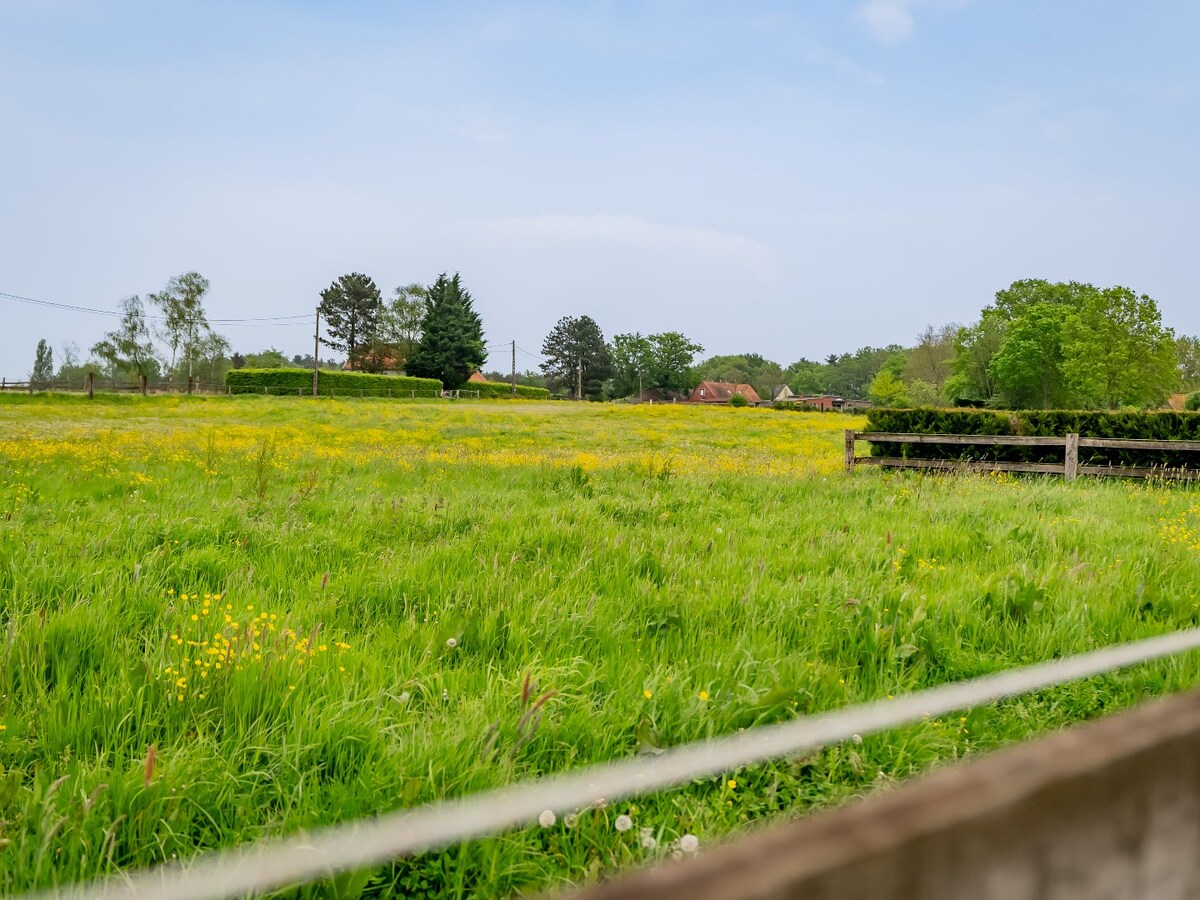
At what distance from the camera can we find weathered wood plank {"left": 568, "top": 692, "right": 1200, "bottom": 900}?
25cm

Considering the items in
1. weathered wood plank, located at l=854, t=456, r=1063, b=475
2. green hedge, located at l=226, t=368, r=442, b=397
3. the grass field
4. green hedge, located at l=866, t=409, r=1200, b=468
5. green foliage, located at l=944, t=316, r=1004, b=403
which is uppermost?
green foliage, located at l=944, t=316, r=1004, b=403

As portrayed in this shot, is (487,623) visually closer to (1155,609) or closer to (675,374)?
(1155,609)

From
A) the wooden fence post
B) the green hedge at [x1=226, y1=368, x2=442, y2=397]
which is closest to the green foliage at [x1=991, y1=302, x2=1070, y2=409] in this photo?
the green hedge at [x1=226, y1=368, x2=442, y2=397]

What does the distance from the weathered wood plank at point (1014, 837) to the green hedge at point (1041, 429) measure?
14164 millimetres

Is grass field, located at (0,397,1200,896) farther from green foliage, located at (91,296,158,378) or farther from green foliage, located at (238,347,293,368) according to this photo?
green foliage, located at (238,347,293,368)

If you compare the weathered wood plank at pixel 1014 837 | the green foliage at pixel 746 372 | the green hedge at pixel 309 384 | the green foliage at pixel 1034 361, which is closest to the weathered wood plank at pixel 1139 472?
the weathered wood plank at pixel 1014 837

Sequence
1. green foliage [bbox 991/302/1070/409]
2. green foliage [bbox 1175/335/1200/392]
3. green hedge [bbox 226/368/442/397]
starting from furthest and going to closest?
green foliage [bbox 1175/335/1200/392]
green hedge [bbox 226/368/442/397]
green foliage [bbox 991/302/1070/409]

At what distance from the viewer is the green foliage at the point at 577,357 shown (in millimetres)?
100500

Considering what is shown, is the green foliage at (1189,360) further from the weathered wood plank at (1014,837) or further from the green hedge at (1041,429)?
the weathered wood plank at (1014,837)

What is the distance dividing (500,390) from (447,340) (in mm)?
9332

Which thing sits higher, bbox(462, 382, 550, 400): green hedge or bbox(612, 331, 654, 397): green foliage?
bbox(612, 331, 654, 397): green foliage

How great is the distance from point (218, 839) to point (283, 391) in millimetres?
55610

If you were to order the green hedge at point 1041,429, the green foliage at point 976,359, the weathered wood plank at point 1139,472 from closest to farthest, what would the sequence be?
the weathered wood plank at point 1139,472 < the green hedge at point 1041,429 < the green foliage at point 976,359

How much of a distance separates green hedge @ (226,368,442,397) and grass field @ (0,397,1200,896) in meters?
49.3
